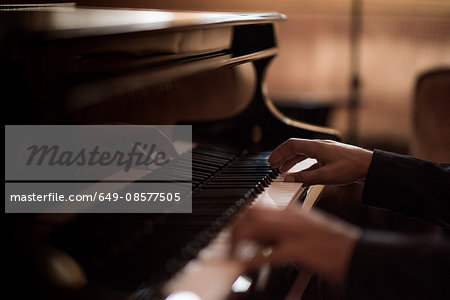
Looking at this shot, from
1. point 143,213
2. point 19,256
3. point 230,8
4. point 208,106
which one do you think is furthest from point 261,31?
point 230,8

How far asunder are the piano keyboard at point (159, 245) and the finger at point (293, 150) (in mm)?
188

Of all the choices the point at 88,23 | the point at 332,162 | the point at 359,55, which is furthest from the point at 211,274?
the point at 359,55

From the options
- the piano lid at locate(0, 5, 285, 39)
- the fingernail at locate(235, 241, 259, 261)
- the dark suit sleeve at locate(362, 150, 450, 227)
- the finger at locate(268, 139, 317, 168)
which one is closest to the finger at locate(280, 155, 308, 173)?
the finger at locate(268, 139, 317, 168)

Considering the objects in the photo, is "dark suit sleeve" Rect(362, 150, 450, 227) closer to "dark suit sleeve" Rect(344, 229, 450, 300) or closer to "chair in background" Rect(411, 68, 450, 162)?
"dark suit sleeve" Rect(344, 229, 450, 300)

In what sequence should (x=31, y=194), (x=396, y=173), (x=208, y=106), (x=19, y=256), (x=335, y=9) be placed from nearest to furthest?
(x=19, y=256)
(x=31, y=194)
(x=396, y=173)
(x=208, y=106)
(x=335, y=9)

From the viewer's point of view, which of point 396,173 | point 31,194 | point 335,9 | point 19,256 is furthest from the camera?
point 335,9

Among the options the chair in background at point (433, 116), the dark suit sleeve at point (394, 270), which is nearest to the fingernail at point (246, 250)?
the dark suit sleeve at point (394, 270)

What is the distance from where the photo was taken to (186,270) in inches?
30.3

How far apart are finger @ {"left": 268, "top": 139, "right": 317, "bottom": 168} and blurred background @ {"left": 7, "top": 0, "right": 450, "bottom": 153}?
1.84m

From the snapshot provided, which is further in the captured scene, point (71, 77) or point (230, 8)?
point (230, 8)

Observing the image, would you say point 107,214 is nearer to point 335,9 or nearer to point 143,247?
point 143,247

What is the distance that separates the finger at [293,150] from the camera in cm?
122

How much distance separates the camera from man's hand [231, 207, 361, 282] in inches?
31.1

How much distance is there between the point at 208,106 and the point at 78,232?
0.69 meters
